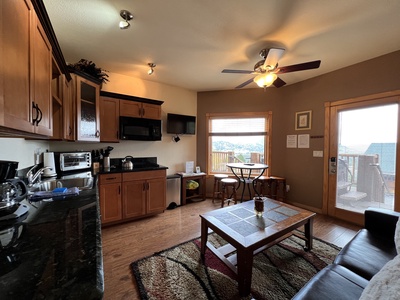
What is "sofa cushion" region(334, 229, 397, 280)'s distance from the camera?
3.88 feet

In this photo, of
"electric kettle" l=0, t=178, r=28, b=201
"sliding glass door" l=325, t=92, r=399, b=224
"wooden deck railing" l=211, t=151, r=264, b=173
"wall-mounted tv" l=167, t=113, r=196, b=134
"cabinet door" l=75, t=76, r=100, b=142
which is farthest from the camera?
"wooden deck railing" l=211, t=151, r=264, b=173

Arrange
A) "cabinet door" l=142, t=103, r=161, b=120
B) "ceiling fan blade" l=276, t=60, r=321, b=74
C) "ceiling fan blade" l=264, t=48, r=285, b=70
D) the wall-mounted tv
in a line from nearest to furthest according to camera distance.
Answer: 1. "ceiling fan blade" l=276, t=60, r=321, b=74
2. "ceiling fan blade" l=264, t=48, r=285, b=70
3. "cabinet door" l=142, t=103, r=161, b=120
4. the wall-mounted tv

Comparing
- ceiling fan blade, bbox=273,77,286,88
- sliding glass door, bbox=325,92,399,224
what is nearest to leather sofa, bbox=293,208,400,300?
sliding glass door, bbox=325,92,399,224

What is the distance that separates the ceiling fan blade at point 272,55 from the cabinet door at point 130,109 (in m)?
2.19

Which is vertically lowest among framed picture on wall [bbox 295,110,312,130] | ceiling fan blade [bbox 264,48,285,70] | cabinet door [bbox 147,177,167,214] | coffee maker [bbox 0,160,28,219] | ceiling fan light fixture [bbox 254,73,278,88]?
cabinet door [bbox 147,177,167,214]

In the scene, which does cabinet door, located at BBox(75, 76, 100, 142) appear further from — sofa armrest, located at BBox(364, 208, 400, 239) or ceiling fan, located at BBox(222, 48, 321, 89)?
sofa armrest, located at BBox(364, 208, 400, 239)

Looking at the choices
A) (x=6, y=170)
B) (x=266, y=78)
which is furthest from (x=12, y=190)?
(x=266, y=78)

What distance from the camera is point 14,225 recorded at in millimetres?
903

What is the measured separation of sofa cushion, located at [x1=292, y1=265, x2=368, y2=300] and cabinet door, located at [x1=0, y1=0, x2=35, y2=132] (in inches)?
66.9

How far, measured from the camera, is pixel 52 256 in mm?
655

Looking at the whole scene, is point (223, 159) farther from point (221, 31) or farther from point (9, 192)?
point (9, 192)

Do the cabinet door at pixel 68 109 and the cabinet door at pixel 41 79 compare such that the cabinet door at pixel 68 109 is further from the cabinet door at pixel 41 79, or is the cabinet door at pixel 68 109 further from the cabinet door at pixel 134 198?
the cabinet door at pixel 134 198

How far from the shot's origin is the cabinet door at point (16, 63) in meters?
0.69

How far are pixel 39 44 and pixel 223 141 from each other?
3404mm
